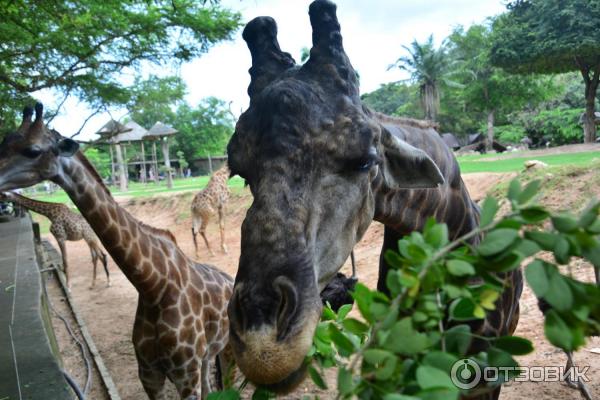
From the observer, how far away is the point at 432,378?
2.12 feet

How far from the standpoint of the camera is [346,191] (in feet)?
5.51

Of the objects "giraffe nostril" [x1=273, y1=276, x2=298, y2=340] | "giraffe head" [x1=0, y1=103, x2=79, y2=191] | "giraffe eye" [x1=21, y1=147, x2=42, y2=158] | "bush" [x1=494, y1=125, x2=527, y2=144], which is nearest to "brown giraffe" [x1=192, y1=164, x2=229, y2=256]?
"giraffe head" [x1=0, y1=103, x2=79, y2=191]

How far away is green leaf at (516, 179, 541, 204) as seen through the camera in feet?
2.28

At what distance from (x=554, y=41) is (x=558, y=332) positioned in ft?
83.9

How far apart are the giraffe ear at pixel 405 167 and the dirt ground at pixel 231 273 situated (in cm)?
145

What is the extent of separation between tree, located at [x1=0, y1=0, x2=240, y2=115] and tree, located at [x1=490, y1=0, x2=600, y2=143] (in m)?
18.4

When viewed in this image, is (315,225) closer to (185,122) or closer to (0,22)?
(0,22)

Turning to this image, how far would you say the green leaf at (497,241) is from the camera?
26.5 inches

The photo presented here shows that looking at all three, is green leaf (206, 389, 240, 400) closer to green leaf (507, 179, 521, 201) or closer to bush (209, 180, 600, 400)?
bush (209, 180, 600, 400)

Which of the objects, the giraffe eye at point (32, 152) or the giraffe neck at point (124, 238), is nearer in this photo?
the giraffe neck at point (124, 238)

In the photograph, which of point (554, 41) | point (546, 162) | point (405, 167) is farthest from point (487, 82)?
point (405, 167)

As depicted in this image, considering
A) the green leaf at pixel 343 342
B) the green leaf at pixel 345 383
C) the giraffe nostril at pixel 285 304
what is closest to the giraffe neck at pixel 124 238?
the giraffe nostril at pixel 285 304

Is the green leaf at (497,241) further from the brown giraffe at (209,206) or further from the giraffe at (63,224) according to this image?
the brown giraffe at (209,206)

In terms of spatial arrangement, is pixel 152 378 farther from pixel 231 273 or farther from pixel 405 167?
pixel 231 273
